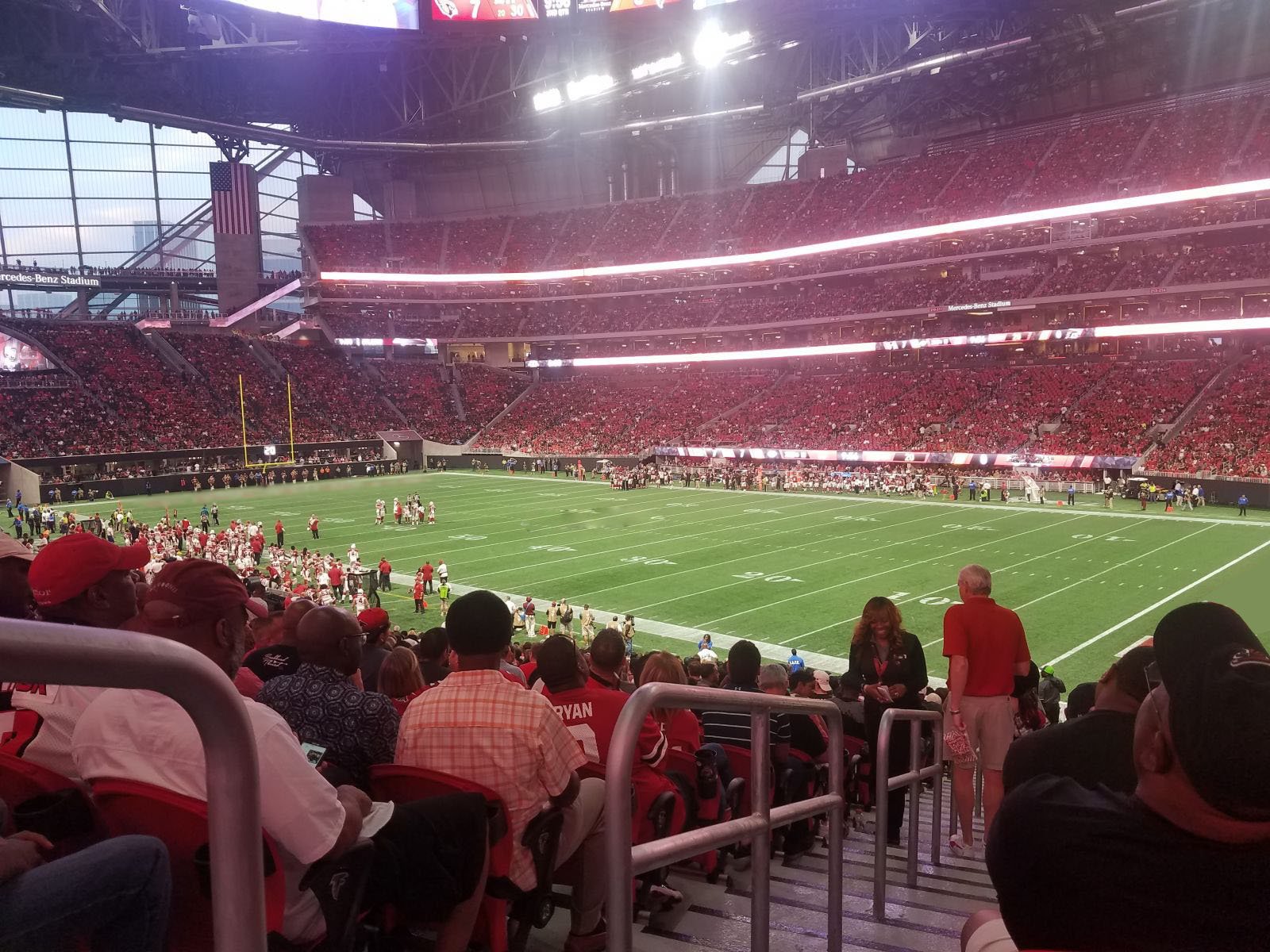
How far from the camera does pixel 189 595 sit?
2.58 meters

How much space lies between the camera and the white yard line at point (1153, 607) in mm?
18406

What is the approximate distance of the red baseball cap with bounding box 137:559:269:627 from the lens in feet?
8.41

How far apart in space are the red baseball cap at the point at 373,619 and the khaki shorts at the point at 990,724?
4.23m

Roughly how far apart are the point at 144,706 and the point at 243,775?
1.06 m

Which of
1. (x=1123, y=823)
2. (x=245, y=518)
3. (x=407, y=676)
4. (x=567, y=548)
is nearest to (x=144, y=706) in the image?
(x=1123, y=823)

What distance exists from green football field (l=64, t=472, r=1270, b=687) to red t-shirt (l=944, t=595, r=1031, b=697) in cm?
1213

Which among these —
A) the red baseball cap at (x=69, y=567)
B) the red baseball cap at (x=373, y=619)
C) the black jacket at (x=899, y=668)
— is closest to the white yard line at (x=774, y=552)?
the red baseball cap at (x=373, y=619)

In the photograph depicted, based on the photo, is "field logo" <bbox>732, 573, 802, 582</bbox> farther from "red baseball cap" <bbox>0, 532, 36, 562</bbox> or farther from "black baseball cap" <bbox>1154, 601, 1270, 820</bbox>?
"black baseball cap" <bbox>1154, 601, 1270, 820</bbox>

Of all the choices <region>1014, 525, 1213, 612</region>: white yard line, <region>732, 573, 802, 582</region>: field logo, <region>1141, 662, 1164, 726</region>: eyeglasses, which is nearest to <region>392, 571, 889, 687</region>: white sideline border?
<region>732, 573, 802, 582</region>: field logo

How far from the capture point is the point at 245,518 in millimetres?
37906

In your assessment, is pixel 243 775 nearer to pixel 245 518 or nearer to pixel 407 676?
pixel 407 676

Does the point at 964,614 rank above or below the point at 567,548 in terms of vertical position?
above

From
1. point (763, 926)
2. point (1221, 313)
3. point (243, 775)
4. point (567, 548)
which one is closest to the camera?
point (243, 775)

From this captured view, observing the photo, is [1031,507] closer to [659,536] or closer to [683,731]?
[659,536]
